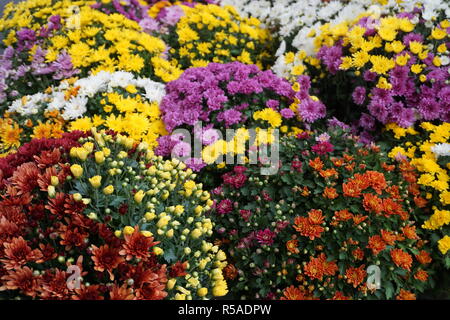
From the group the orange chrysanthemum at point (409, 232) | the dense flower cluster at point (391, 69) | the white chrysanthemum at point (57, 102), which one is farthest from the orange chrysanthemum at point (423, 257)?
the white chrysanthemum at point (57, 102)

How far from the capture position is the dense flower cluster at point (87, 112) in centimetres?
288

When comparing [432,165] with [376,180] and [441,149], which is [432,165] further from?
[376,180]

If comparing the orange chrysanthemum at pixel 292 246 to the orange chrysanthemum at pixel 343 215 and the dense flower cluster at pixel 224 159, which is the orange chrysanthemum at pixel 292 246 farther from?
the orange chrysanthemum at pixel 343 215

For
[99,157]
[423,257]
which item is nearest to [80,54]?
[99,157]

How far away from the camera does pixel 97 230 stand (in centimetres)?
161

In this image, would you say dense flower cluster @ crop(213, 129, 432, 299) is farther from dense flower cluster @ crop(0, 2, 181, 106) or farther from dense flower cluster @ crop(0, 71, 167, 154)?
dense flower cluster @ crop(0, 2, 181, 106)

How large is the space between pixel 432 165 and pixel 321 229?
0.98 m

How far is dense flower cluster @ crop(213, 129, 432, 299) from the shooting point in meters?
2.14

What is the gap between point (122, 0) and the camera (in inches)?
174

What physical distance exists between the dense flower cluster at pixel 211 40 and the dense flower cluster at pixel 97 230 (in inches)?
84.9

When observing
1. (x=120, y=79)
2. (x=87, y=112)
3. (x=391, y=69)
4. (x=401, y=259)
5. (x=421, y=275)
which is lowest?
(x=421, y=275)

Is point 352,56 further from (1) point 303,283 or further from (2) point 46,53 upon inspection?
(2) point 46,53

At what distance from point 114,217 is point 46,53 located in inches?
99.9
